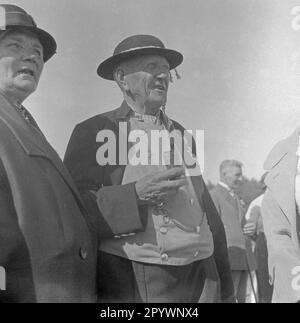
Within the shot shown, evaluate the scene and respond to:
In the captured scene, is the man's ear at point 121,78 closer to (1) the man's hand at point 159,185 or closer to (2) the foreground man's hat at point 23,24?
(2) the foreground man's hat at point 23,24

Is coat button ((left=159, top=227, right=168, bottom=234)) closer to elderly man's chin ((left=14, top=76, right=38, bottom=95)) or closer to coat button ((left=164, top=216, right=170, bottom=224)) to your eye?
coat button ((left=164, top=216, right=170, bottom=224))

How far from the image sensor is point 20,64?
275 cm

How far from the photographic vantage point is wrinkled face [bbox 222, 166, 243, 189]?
2.90 meters

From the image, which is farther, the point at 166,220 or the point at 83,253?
the point at 166,220

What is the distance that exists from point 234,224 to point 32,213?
90 cm

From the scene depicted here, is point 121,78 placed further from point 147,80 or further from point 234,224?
point 234,224

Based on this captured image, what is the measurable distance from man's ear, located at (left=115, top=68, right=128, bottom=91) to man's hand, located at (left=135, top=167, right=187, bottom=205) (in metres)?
0.41

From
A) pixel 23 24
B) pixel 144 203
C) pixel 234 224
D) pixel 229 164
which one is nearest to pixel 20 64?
pixel 23 24

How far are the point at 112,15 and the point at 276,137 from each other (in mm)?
922

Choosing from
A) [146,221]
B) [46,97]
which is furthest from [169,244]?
[46,97]

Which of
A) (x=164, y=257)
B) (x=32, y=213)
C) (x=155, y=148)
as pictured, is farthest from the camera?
(x=155, y=148)

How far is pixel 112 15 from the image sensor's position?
293 centimetres

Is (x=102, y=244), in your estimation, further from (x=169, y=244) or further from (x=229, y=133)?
(x=229, y=133)

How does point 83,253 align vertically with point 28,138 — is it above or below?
below
